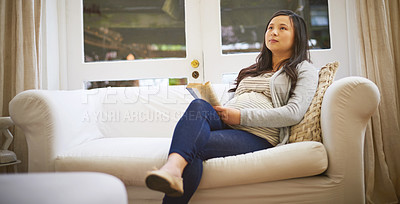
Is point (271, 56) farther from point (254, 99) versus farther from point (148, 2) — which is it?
point (148, 2)

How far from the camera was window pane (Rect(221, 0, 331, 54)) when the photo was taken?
2.26 metres

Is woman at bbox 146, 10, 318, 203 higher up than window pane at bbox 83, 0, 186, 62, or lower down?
lower down

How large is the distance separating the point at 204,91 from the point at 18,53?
4.87 ft

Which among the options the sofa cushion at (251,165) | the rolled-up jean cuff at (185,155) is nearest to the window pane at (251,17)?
the sofa cushion at (251,165)

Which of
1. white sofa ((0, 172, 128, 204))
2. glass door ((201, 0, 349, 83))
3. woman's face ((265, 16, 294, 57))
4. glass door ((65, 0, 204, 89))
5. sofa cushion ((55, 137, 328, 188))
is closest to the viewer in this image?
white sofa ((0, 172, 128, 204))

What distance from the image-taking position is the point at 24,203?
1.45ft

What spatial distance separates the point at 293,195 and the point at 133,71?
64.7 inches

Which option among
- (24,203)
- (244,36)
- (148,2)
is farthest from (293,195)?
(148,2)

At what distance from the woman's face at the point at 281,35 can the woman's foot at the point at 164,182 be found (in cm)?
98

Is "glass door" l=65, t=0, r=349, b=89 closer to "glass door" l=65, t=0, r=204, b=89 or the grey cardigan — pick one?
"glass door" l=65, t=0, r=204, b=89

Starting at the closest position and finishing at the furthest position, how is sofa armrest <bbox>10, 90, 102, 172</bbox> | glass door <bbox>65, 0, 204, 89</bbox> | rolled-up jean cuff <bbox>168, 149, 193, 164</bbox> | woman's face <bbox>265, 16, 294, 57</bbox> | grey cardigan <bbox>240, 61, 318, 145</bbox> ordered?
rolled-up jean cuff <bbox>168, 149, 193, 164</bbox> → grey cardigan <bbox>240, 61, 318, 145</bbox> → sofa armrest <bbox>10, 90, 102, 172</bbox> → woman's face <bbox>265, 16, 294, 57</bbox> → glass door <bbox>65, 0, 204, 89</bbox>

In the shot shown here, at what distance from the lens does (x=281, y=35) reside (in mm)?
1528

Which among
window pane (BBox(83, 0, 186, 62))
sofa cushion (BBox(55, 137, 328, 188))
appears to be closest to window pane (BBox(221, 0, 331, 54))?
window pane (BBox(83, 0, 186, 62))

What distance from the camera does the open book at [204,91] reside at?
1141 mm
